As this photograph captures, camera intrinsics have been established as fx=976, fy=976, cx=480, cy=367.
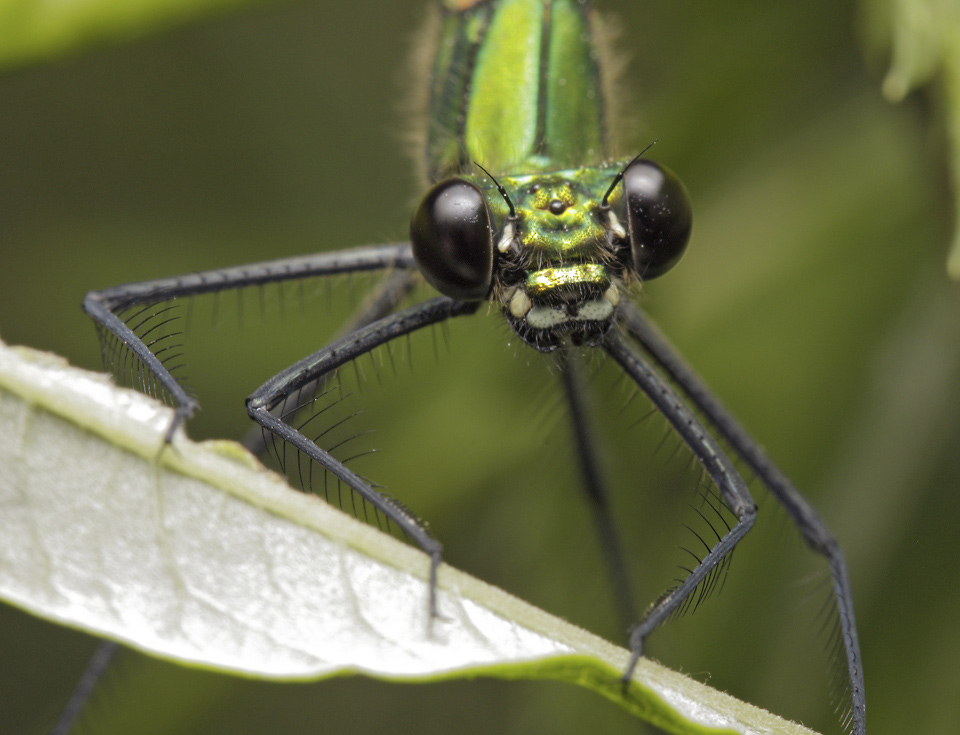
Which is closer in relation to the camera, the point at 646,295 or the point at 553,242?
the point at 553,242

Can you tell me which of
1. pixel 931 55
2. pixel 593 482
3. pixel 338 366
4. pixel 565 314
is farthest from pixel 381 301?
pixel 931 55

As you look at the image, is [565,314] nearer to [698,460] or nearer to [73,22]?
[698,460]

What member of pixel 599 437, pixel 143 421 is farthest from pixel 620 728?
pixel 143 421

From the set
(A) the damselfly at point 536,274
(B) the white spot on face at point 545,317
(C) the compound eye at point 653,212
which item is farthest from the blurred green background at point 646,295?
(B) the white spot on face at point 545,317

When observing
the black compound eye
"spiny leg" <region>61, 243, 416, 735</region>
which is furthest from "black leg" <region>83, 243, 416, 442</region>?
the black compound eye

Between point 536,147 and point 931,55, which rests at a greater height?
point 931,55

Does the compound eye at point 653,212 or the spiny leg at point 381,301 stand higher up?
the compound eye at point 653,212

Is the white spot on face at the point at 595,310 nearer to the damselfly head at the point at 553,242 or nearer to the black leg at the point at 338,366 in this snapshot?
the damselfly head at the point at 553,242
